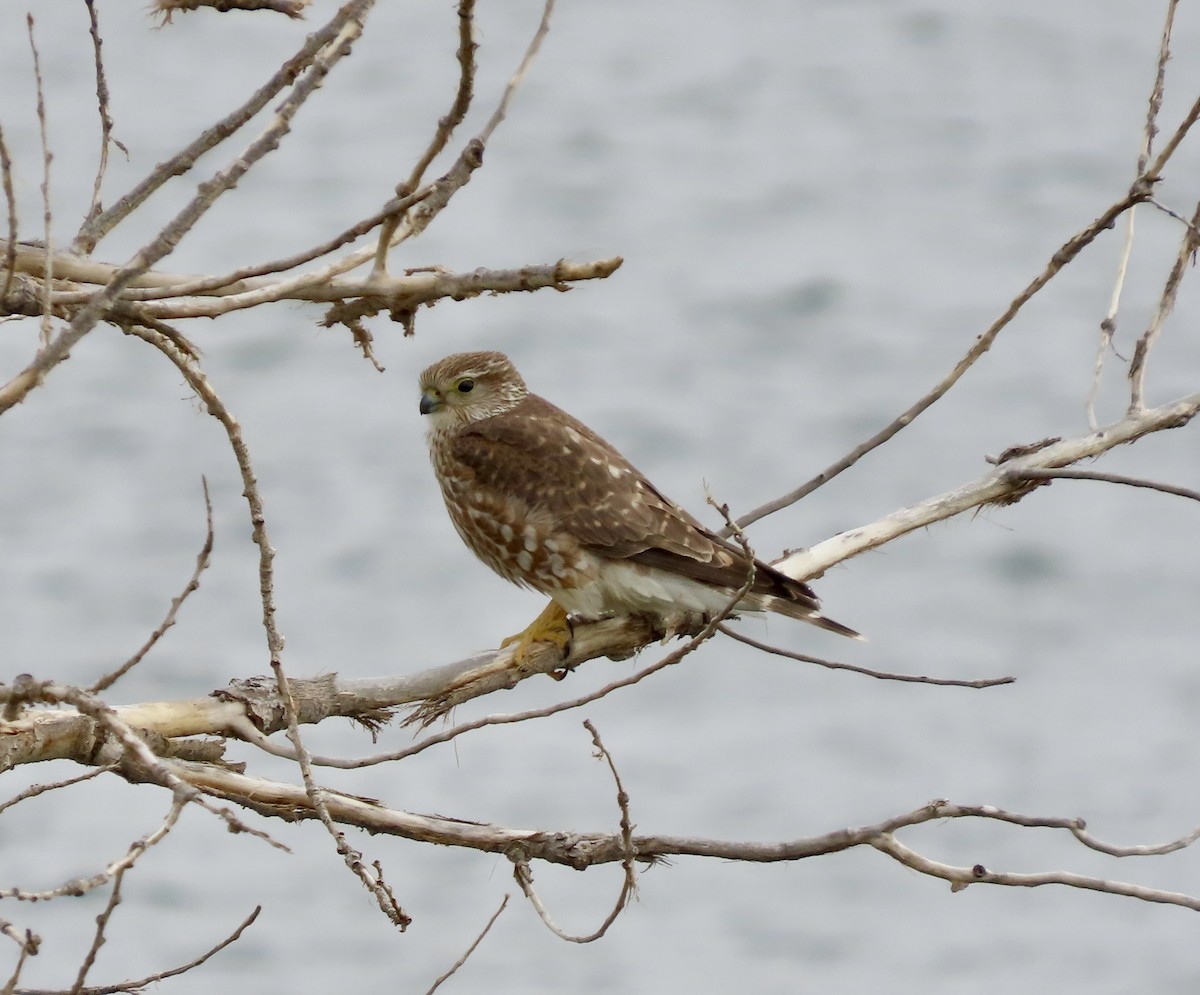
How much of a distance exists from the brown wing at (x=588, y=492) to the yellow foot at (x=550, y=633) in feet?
0.70

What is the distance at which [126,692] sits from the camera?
11531 millimetres

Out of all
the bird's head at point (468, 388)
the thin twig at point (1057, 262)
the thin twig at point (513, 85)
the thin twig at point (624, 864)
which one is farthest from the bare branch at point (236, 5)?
the bird's head at point (468, 388)

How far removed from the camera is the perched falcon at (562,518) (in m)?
4.80

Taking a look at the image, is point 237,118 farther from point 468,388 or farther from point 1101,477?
point 468,388

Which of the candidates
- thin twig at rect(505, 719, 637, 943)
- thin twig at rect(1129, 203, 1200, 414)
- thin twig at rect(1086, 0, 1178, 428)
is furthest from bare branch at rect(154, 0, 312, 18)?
thin twig at rect(1129, 203, 1200, 414)

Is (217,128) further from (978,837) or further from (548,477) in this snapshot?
(978,837)

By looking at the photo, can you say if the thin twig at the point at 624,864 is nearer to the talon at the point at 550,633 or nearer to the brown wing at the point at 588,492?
the talon at the point at 550,633

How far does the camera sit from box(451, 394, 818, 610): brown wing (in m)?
4.83

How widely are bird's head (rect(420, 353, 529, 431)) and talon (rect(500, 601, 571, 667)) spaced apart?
→ 806mm

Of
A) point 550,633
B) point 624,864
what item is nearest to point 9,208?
point 624,864

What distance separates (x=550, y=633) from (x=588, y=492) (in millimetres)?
514

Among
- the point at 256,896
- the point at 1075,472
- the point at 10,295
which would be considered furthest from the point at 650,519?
the point at 256,896

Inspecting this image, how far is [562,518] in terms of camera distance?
4.98 meters

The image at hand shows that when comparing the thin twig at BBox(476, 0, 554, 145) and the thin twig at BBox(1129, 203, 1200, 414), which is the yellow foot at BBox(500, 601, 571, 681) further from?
the thin twig at BBox(476, 0, 554, 145)
